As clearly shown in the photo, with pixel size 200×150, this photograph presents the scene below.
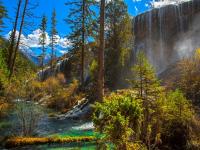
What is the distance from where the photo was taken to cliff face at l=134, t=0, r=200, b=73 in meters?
42.4

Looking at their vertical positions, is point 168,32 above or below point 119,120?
above

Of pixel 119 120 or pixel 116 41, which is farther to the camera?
pixel 116 41

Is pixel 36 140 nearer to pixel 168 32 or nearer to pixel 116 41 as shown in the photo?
pixel 116 41

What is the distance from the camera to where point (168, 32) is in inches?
1781

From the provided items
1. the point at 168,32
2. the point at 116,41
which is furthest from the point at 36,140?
the point at 168,32

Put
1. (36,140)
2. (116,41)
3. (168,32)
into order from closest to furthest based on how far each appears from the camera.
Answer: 1. (36,140)
2. (116,41)
3. (168,32)

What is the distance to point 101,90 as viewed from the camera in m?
16.4

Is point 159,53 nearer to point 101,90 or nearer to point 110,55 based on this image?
point 110,55

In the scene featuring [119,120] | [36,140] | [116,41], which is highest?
[116,41]

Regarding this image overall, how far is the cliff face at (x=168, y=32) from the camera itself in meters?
42.4

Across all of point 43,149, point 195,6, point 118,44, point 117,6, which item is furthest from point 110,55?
point 43,149

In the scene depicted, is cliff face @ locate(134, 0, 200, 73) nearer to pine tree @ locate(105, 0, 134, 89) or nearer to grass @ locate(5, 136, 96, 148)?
pine tree @ locate(105, 0, 134, 89)

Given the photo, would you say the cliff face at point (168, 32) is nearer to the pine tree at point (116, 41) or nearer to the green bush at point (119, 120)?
the pine tree at point (116, 41)

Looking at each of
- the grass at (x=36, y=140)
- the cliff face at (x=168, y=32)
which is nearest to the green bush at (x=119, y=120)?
the grass at (x=36, y=140)
